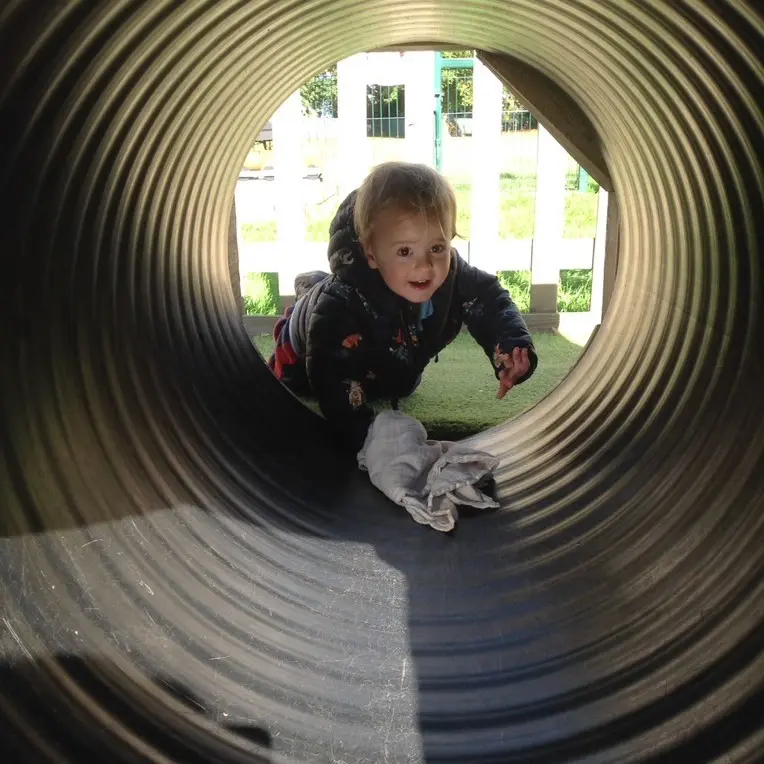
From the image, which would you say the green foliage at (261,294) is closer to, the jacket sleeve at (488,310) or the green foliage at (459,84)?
the jacket sleeve at (488,310)

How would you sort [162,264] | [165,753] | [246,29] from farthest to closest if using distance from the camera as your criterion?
[162,264] → [246,29] → [165,753]

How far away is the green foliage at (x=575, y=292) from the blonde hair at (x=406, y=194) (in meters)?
2.44

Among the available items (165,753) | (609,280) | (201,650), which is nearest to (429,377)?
(609,280)

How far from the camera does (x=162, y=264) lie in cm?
217

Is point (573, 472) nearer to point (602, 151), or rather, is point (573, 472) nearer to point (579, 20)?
point (579, 20)

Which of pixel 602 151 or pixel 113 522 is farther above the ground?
pixel 602 151

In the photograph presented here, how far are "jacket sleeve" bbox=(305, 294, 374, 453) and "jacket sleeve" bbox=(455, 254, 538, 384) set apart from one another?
1.52 feet

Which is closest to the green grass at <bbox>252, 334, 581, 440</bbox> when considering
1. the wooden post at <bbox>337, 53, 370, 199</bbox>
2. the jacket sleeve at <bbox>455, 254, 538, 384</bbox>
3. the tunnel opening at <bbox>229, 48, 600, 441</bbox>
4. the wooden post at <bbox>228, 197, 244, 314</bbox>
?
the tunnel opening at <bbox>229, 48, 600, 441</bbox>

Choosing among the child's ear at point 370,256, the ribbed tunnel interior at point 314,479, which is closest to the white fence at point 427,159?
the child's ear at point 370,256

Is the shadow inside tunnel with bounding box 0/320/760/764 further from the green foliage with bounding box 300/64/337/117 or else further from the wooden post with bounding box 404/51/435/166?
the green foliage with bounding box 300/64/337/117

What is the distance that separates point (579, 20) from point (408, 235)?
90cm

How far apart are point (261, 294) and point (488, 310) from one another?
8.28ft

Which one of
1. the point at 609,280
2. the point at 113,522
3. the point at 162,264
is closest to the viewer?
the point at 113,522

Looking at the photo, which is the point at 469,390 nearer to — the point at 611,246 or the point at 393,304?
the point at 393,304
